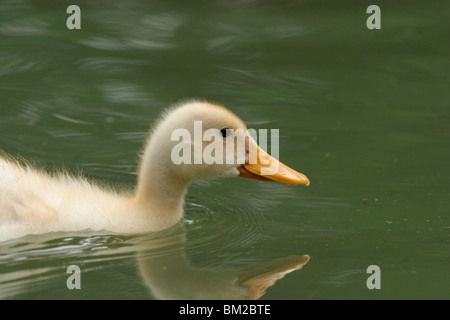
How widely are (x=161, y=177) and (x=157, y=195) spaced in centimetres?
13

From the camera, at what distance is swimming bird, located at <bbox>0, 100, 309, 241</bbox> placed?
21.2 ft

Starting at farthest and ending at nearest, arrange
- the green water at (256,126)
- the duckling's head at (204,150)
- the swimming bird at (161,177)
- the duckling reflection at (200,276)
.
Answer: the duckling's head at (204,150) → the swimming bird at (161,177) → the green water at (256,126) → the duckling reflection at (200,276)

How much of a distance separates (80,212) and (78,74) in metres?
3.34

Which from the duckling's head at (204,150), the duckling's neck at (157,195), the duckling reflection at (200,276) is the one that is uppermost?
the duckling's head at (204,150)

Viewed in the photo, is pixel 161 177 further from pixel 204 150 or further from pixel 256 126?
pixel 256 126

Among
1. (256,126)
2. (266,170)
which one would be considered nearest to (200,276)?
(266,170)

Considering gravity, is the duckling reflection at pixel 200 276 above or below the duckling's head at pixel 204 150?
below

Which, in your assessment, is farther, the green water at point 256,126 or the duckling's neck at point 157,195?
the duckling's neck at point 157,195

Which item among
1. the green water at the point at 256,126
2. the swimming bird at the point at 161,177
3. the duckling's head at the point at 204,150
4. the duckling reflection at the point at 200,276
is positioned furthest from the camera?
the duckling's head at the point at 204,150

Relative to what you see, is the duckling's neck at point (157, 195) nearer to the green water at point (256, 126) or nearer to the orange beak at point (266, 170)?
the green water at point (256, 126)

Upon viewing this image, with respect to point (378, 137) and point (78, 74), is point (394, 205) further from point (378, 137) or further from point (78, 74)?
point (78, 74)

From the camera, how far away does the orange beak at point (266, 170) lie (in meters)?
6.73

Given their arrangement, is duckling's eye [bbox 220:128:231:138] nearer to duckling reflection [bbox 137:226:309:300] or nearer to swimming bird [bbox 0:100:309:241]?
swimming bird [bbox 0:100:309:241]

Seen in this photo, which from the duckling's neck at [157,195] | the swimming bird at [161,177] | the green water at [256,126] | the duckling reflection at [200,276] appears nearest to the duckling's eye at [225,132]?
the swimming bird at [161,177]
